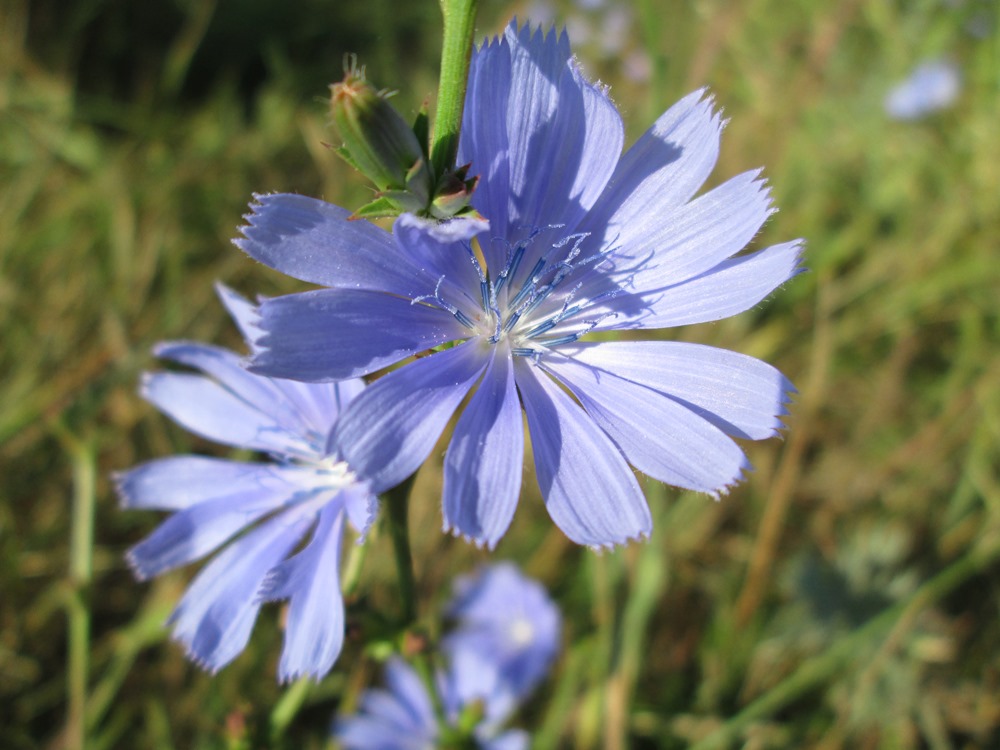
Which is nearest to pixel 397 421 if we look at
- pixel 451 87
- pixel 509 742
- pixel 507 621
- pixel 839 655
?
pixel 451 87

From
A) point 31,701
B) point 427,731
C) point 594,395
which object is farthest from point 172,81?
point 594,395

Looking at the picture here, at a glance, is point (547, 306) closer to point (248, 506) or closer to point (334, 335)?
point (334, 335)

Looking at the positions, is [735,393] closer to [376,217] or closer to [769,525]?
[376,217]

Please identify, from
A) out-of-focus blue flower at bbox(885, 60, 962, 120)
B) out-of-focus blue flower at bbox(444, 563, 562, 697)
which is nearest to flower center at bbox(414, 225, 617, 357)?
out-of-focus blue flower at bbox(444, 563, 562, 697)

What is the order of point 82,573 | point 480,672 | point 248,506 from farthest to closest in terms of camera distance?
1. point 480,672
2. point 82,573
3. point 248,506

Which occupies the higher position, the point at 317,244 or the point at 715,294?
the point at 317,244

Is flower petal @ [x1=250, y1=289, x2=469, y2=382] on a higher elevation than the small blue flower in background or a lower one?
higher

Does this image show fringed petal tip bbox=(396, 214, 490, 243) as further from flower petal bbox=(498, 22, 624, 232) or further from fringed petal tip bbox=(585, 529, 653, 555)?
fringed petal tip bbox=(585, 529, 653, 555)
